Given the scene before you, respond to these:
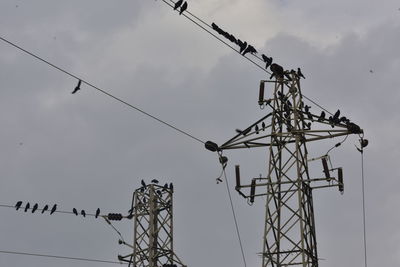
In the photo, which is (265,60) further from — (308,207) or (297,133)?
(308,207)

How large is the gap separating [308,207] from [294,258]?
157 cm

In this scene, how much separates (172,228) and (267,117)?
16118 millimetres

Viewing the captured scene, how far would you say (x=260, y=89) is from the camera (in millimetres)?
29531

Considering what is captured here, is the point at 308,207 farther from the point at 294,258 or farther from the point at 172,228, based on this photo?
the point at 172,228

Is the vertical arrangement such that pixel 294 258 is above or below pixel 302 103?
below

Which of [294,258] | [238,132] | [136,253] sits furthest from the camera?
[136,253]

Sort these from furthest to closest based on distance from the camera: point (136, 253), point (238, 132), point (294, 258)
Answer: point (136, 253), point (238, 132), point (294, 258)

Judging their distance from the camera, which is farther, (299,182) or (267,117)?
(267,117)

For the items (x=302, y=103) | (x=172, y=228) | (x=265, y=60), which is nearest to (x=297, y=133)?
(x=302, y=103)

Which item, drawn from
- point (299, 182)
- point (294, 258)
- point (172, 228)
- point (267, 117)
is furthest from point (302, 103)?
point (172, 228)

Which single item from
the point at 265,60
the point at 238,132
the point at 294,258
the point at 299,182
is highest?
the point at 265,60

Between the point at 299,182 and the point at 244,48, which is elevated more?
→ the point at 244,48

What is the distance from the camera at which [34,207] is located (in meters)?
43.8

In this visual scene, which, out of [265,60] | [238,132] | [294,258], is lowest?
[294,258]
